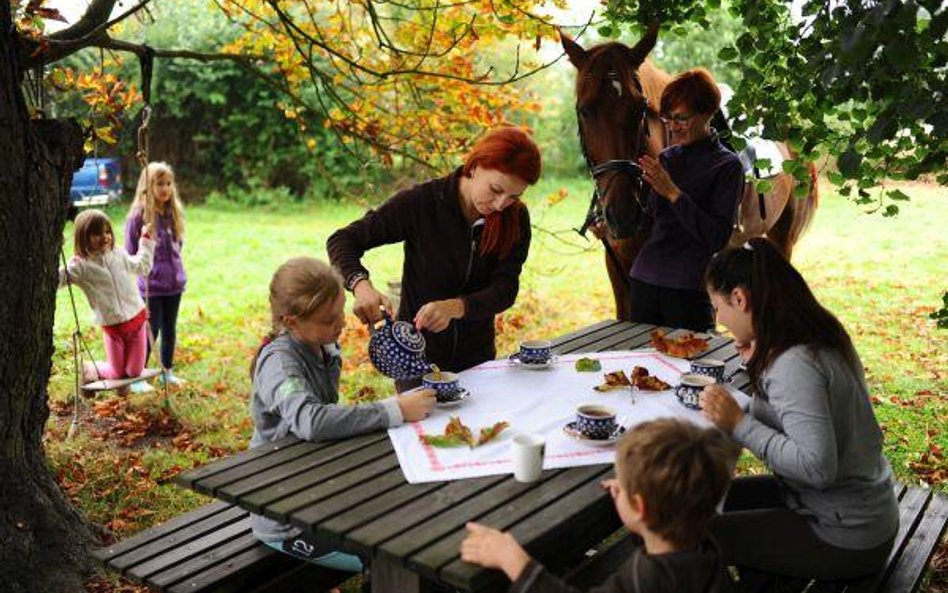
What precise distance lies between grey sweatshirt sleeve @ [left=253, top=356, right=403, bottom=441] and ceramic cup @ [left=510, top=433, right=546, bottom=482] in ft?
1.74

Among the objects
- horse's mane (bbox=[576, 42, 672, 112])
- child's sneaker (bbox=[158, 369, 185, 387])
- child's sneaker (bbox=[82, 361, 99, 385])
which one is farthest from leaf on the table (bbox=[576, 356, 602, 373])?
child's sneaker (bbox=[158, 369, 185, 387])

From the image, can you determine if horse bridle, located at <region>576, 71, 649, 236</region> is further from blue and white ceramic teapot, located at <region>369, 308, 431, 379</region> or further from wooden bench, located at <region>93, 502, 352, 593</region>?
wooden bench, located at <region>93, 502, 352, 593</region>

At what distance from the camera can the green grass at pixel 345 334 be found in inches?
193

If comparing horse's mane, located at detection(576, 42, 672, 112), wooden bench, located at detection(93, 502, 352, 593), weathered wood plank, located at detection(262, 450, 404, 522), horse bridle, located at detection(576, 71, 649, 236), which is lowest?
wooden bench, located at detection(93, 502, 352, 593)

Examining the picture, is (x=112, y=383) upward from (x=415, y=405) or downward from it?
downward

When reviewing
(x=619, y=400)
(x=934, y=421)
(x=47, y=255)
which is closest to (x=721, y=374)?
(x=619, y=400)

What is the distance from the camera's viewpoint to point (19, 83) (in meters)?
3.30

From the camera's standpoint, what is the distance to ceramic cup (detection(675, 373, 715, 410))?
2982 mm

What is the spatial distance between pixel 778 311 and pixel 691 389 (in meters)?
0.59

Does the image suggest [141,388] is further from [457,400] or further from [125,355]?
[457,400]

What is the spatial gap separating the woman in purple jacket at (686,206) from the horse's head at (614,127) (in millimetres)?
153

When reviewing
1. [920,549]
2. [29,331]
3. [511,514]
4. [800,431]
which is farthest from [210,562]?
[920,549]

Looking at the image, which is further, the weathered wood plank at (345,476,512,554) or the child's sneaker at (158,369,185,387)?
the child's sneaker at (158,369,185,387)

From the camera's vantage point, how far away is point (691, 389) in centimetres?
300
